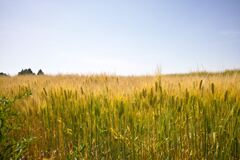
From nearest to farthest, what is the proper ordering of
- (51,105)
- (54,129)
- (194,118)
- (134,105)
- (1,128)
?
(1,128), (194,118), (134,105), (54,129), (51,105)

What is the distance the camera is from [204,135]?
2.08m

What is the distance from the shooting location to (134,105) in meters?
2.34

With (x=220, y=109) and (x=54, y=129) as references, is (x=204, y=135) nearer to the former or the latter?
(x=220, y=109)

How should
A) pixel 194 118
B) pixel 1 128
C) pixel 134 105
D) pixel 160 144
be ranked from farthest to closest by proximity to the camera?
pixel 134 105, pixel 194 118, pixel 160 144, pixel 1 128

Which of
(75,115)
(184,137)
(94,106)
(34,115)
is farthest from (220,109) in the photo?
(34,115)

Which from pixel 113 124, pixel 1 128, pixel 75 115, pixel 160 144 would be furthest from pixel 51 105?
pixel 1 128

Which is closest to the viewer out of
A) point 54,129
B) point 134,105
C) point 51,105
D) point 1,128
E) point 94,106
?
point 1,128

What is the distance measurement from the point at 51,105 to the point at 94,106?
772mm

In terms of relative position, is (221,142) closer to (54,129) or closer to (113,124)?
(113,124)

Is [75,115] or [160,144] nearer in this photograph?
[160,144]

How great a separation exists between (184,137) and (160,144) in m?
0.26

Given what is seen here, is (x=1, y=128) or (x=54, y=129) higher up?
(x=1, y=128)

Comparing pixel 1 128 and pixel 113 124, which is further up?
pixel 1 128

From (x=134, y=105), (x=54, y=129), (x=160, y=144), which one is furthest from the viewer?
(x=54, y=129)
